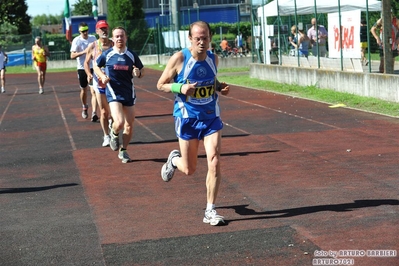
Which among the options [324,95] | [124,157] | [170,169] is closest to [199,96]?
[170,169]

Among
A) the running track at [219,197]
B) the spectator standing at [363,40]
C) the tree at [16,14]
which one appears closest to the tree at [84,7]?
the tree at [16,14]

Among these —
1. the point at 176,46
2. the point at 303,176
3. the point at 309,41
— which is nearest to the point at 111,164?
the point at 303,176

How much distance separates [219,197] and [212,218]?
1467mm

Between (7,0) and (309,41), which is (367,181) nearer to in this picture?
(309,41)

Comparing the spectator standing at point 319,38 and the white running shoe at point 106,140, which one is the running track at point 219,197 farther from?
the spectator standing at point 319,38

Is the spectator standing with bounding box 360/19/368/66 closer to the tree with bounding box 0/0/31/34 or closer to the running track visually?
the running track

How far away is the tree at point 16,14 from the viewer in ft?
320

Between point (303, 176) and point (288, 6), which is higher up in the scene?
point (288, 6)

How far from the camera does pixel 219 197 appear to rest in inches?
386

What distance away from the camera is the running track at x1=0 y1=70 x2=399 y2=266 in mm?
7398

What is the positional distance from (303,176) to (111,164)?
3.20 metres

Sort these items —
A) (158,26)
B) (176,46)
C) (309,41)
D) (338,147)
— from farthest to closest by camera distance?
1. (158,26)
2. (176,46)
3. (309,41)
4. (338,147)

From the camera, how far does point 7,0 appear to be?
320ft

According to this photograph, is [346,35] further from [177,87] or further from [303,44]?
[177,87]
